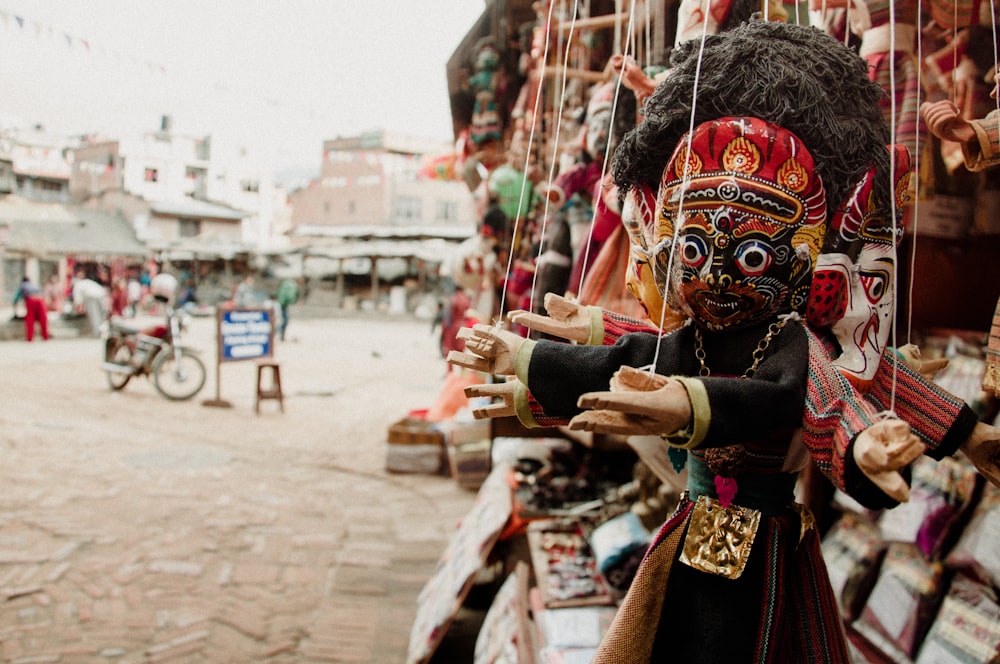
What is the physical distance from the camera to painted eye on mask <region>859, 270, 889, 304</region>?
128cm

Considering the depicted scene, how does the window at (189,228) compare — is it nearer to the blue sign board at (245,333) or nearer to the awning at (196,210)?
the awning at (196,210)

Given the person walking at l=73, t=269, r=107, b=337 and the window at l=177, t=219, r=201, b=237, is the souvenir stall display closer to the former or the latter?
the person walking at l=73, t=269, r=107, b=337

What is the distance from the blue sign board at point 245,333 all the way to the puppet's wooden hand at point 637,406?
7.32 meters

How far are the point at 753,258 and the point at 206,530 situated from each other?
14.4 ft

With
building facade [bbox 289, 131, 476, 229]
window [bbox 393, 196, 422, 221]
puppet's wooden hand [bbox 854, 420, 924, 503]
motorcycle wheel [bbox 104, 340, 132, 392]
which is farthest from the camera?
window [bbox 393, 196, 422, 221]

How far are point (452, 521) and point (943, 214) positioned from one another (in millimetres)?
3794

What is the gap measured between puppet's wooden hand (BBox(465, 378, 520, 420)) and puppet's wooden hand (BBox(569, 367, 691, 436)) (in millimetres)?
258

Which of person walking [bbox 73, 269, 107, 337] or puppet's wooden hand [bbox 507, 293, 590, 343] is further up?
puppet's wooden hand [bbox 507, 293, 590, 343]

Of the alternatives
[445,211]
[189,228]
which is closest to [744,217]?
[445,211]

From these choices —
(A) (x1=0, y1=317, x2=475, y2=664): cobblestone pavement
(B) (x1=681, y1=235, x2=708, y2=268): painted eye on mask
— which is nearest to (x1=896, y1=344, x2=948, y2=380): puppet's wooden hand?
(B) (x1=681, y1=235, x2=708, y2=268): painted eye on mask

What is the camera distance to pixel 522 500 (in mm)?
3537

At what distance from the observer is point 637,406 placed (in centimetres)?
90

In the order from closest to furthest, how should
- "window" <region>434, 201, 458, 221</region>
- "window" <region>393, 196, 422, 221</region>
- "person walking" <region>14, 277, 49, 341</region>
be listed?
"person walking" <region>14, 277, 49, 341</region>
"window" <region>393, 196, 422, 221</region>
"window" <region>434, 201, 458, 221</region>

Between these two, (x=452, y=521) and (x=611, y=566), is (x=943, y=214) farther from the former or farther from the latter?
(x=452, y=521)
